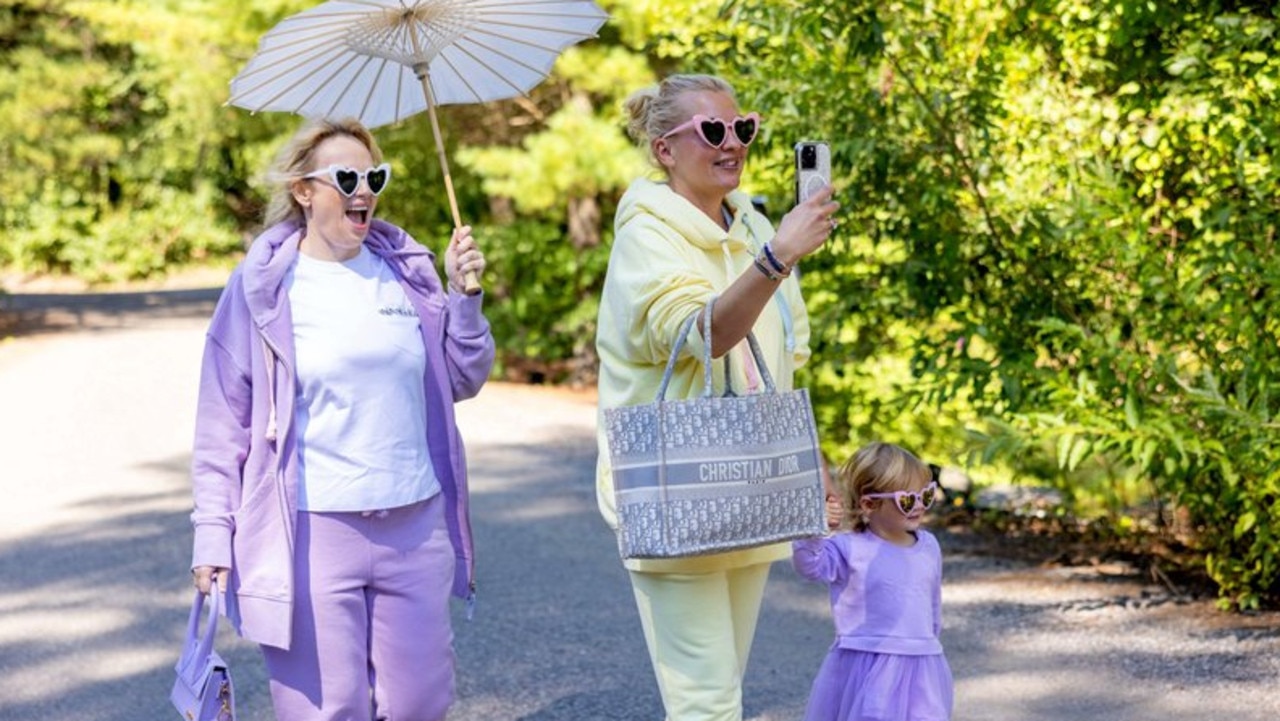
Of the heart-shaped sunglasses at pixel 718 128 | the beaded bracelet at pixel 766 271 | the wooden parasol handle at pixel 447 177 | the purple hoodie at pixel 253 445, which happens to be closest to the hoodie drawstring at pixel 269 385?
the purple hoodie at pixel 253 445

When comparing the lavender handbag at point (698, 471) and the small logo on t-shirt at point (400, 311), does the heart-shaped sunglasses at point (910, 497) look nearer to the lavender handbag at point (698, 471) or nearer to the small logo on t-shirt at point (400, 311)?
the lavender handbag at point (698, 471)

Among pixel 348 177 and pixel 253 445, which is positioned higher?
pixel 348 177

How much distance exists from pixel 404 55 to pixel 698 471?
152 cm

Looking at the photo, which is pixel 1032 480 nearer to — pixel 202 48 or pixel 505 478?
pixel 505 478

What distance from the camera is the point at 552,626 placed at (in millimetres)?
6734

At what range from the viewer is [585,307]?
45.2 ft

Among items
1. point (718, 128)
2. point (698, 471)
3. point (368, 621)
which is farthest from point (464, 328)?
point (698, 471)

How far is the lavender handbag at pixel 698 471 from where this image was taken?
3.27 meters

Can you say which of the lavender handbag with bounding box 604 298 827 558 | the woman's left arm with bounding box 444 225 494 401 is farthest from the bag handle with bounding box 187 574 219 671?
the lavender handbag with bounding box 604 298 827 558

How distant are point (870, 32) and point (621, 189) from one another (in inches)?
293

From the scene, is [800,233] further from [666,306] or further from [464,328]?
[464,328]

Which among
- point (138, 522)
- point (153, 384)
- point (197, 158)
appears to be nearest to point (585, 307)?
point (153, 384)

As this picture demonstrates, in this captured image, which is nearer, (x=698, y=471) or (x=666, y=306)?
(x=698, y=471)

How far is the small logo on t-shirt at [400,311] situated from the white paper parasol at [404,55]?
0.25 metres
